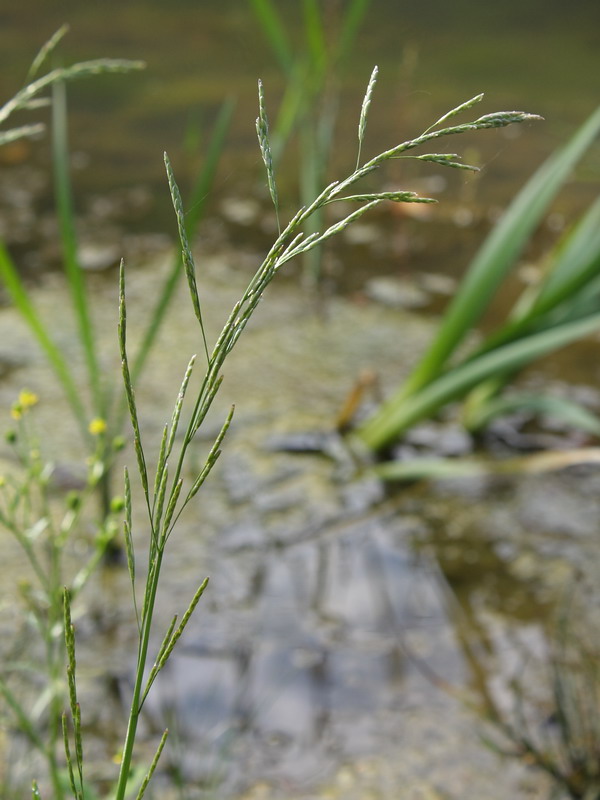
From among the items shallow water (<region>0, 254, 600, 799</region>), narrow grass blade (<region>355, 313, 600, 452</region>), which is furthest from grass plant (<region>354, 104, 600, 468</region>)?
shallow water (<region>0, 254, 600, 799</region>)

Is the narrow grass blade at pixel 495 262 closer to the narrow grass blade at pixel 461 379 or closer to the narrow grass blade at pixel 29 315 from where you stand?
the narrow grass blade at pixel 461 379

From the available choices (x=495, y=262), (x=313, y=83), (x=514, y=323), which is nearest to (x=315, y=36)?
(x=313, y=83)

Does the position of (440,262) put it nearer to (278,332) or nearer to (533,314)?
(278,332)

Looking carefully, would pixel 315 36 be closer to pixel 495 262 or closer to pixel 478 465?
pixel 495 262

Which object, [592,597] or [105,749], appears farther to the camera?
[592,597]

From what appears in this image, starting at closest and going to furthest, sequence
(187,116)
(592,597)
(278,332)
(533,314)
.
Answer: (592,597) → (533,314) → (278,332) → (187,116)

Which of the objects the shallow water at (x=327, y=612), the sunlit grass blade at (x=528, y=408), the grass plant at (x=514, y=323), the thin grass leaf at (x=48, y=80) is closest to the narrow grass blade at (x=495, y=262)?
the grass plant at (x=514, y=323)

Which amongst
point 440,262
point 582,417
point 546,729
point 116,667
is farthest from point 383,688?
point 440,262
